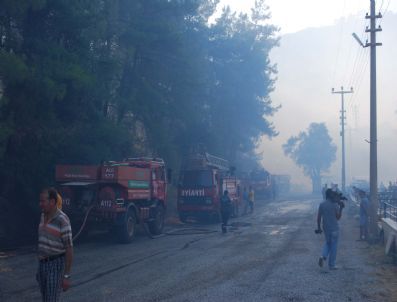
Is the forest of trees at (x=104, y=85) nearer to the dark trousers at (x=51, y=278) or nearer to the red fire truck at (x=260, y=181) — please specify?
the red fire truck at (x=260, y=181)

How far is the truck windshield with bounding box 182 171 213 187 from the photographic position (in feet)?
87.6

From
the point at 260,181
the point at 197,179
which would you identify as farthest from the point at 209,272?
the point at 260,181

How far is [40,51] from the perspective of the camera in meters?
20.8

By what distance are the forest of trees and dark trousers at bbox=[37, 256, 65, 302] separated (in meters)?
12.5

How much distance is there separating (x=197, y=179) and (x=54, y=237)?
20.8 m

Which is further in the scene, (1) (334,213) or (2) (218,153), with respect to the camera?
(2) (218,153)

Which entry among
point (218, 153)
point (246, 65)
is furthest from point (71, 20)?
point (246, 65)

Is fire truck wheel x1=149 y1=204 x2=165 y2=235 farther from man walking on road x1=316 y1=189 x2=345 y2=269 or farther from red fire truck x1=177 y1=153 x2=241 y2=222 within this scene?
man walking on road x1=316 y1=189 x2=345 y2=269

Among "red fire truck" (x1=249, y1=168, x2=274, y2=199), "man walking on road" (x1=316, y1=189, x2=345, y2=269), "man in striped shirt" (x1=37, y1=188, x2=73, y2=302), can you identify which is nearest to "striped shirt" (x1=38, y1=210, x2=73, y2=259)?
"man in striped shirt" (x1=37, y1=188, x2=73, y2=302)

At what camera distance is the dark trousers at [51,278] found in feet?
20.2

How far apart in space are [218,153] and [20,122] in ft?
93.4

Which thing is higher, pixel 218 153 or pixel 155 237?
pixel 218 153

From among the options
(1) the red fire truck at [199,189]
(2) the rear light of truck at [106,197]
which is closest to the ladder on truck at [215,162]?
(1) the red fire truck at [199,189]

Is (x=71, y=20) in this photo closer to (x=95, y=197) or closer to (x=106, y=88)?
(x=106, y=88)
